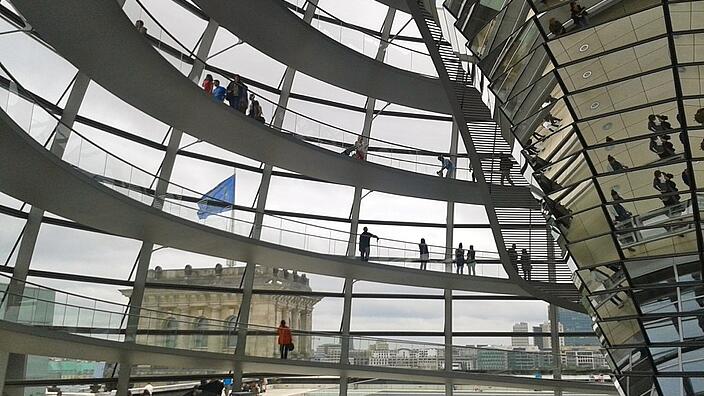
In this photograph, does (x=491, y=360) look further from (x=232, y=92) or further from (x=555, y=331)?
(x=232, y=92)

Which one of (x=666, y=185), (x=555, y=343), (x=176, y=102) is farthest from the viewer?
(x=555, y=343)

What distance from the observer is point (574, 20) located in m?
10.5

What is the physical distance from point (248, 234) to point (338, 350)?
568cm

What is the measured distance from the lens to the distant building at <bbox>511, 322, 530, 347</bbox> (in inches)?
1174

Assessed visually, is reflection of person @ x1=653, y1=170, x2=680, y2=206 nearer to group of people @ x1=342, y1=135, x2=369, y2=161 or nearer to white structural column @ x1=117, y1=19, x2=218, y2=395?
white structural column @ x1=117, y1=19, x2=218, y2=395

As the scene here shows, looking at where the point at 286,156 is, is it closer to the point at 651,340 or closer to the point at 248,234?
the point at 248,234

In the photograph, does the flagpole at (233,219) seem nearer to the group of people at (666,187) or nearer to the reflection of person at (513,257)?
the reflection of person at (513,257)

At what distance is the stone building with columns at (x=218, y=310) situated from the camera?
825 inches

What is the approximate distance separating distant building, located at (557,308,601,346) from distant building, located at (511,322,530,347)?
164 cm

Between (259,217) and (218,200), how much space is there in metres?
2.86

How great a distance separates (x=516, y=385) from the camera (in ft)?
88.3

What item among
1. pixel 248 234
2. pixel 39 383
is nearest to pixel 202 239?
pixel 248 234

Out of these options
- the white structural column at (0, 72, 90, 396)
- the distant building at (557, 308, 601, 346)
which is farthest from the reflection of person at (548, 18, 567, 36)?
the distant building at (557, 308, 601, 346)

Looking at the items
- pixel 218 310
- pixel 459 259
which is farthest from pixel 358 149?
pixel 218 310
